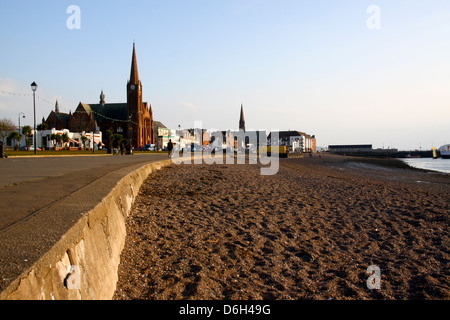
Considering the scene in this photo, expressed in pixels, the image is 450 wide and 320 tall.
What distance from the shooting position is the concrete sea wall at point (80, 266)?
234 cm

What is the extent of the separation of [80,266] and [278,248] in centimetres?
402

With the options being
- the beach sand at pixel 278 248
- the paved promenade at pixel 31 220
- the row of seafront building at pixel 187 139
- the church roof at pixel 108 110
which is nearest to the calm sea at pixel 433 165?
the row of seafront building at pixel 187 139

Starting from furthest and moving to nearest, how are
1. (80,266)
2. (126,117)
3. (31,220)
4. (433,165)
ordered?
(126,117), (433,165), (31,220), (80,266)

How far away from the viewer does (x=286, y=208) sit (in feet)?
32.2

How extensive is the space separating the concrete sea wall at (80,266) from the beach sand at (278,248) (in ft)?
1.38

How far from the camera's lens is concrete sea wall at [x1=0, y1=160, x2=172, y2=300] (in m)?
2.34

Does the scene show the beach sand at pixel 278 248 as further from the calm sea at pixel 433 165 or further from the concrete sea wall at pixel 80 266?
the calm sea at pixel 433 165

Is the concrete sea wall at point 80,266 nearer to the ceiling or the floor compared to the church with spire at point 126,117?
nearer to the floor

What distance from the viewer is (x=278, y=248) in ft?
20.8

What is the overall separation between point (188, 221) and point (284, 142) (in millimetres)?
170757

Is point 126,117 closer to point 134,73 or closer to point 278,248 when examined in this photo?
point 134,73

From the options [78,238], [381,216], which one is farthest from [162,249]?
[381,216]

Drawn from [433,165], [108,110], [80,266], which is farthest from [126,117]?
[80,266]

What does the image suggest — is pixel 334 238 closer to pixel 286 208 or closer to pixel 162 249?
pixel 286 208
